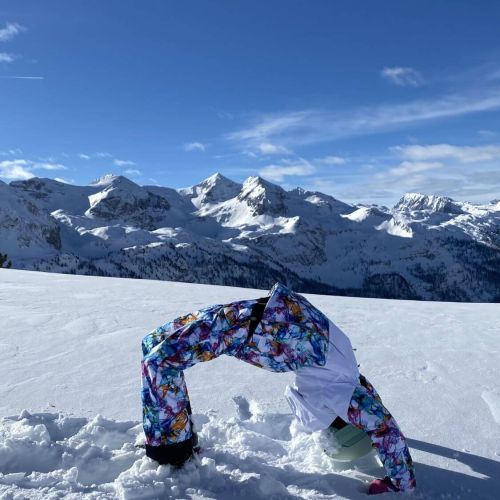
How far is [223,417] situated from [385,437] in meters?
1.90

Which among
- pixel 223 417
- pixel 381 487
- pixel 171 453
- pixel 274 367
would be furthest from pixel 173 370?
pixel 381 487

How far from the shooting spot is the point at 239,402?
544 cm

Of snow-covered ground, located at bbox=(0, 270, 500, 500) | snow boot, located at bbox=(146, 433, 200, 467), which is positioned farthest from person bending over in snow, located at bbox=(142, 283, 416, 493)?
snow-covered ground, located at bbox=(0, 270, 500, 500)

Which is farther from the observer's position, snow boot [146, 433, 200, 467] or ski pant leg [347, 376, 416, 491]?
snow boot [146, 433, 200, 467]

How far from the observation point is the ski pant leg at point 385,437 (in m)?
3.58

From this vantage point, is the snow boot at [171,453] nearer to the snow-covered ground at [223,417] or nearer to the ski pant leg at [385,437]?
the snow-covered ground at [223,417]

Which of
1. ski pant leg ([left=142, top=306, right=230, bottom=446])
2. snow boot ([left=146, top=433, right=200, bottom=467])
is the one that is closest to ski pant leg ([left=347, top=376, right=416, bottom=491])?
ski pant leg ([left=142, top=306, right=230, bottom=446])

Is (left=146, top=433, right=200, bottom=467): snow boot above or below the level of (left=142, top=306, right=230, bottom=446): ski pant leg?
below

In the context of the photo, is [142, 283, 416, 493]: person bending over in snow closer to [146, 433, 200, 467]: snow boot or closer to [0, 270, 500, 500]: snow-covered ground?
[146, 433, 200, 467]: snow boot

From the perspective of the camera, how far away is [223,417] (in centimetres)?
502

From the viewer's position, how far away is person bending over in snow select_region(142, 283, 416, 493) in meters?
3.61

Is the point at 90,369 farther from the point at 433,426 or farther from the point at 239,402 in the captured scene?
the point at 433,426

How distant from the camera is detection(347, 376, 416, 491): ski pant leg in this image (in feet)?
11.7

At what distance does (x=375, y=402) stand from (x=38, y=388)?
12.4ft
